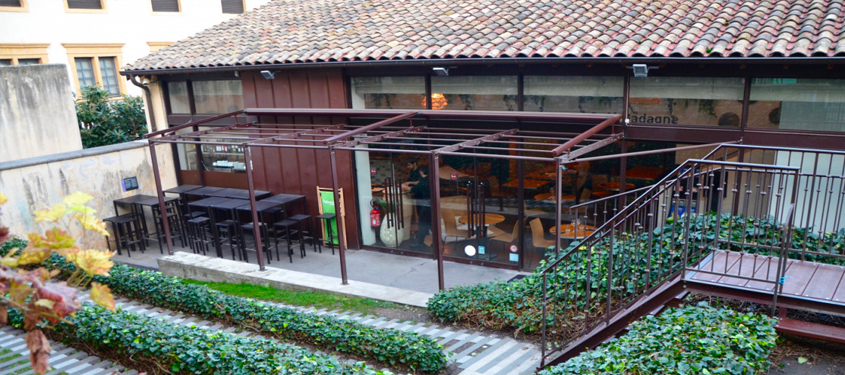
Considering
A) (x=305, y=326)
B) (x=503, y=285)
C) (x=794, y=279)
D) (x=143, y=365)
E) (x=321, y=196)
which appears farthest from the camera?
(x=321, y=196)

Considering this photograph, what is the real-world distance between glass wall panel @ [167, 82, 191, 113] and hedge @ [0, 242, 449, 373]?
5.55 meters

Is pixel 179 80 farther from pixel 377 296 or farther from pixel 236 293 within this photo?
pixel 377 296

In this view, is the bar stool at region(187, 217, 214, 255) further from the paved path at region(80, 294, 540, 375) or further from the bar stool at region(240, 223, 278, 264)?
the paved path at region(80, 294, 540, 375)

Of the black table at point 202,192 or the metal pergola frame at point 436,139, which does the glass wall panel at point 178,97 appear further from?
the black table at point 202,192

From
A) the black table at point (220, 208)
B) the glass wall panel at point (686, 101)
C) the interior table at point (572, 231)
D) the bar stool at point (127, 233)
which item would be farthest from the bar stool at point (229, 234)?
the glass wall panel at point (686, 101)

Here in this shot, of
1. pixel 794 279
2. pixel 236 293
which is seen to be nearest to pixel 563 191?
pixel 794 279

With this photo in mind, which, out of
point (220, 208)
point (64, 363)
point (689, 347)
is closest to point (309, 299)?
point (64, 363)

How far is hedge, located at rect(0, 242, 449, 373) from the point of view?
18.9 ft

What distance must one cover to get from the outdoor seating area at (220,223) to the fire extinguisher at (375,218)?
0.84 metres

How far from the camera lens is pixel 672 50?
7.97m

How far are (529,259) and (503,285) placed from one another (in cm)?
274

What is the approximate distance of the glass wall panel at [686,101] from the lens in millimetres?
8109

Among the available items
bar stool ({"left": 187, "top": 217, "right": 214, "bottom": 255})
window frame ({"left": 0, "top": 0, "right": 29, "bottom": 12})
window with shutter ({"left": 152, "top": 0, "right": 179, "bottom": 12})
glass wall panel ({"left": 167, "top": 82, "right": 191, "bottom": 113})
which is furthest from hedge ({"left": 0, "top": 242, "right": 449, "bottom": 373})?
window with shutter ({"left": 152, "top": 0, "right": 179, "bottom": 12})

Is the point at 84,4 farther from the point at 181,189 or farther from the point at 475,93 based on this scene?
the point at 475,93
